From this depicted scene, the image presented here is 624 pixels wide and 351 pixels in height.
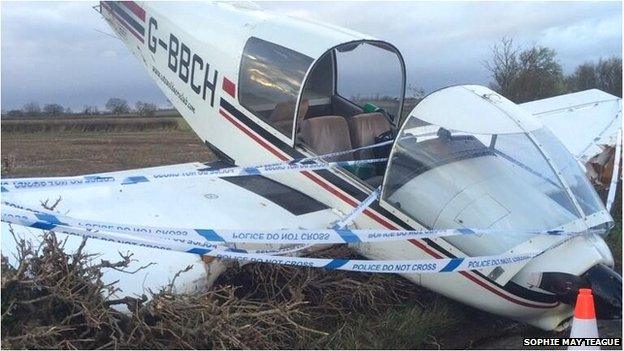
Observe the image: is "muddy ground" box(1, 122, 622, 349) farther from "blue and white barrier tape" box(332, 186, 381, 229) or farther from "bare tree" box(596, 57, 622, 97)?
"bare tree" box(596, 57, 622, 97)

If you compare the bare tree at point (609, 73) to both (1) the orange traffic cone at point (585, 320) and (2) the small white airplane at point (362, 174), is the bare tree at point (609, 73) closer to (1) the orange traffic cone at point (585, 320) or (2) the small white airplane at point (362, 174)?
(2) the small white airplane at point (362, 174)

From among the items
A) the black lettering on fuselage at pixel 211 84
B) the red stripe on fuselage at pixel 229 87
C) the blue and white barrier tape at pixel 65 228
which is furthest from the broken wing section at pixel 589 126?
the blue and white barrier tape at pixel 65 228

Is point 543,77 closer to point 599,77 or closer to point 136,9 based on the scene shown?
point 599,77

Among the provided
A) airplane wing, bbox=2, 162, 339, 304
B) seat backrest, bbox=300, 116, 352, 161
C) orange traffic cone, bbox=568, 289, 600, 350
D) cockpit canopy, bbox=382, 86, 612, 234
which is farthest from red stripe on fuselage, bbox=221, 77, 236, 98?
orange traffic cone, bbox=568, 289, 600, 350

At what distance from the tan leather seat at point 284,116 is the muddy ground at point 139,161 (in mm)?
2107

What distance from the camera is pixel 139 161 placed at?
1438 cm

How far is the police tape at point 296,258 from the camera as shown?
A: 159 inches

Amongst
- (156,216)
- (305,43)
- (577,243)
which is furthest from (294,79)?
(577,243)

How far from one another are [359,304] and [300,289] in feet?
2.03

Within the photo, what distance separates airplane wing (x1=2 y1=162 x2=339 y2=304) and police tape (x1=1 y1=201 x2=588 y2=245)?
1.68ft

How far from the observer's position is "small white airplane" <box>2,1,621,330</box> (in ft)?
15.2

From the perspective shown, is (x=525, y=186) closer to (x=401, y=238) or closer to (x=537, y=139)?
(x=537, y=139)

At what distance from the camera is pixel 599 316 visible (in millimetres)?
4547

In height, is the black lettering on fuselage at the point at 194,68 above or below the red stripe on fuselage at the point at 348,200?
above
